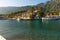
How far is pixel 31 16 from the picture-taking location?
79938 mm

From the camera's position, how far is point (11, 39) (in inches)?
730

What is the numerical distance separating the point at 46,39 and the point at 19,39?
268 cm

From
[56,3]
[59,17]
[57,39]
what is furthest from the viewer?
[56,3]

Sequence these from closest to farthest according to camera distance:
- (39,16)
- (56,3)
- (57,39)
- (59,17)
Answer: (57,39) < (59,17) < (39,16) < (56,3)

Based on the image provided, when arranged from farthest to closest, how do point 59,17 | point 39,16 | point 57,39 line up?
point 39,16
point 59,17
point 57,39

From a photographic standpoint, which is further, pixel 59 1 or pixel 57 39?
pixel 59 1

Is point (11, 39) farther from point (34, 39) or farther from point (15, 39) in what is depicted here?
point (34, 39)

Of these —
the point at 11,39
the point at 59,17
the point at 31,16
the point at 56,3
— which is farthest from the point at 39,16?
the point at 11,39

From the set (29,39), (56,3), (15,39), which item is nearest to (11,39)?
(15,39)

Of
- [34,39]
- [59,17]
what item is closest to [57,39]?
[34,39]

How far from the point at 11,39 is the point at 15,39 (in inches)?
16.3

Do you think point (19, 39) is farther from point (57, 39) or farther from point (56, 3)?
point (56, 3)

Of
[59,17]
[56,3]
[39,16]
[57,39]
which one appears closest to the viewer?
[57,39]

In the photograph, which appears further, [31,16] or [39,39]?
[31,16]
